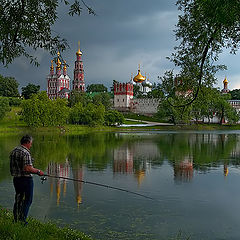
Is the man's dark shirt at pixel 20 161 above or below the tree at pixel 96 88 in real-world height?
below

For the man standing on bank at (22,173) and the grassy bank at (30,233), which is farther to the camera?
the man standing on bank at (22,173)

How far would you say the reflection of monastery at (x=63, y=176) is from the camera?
10891 millimetres

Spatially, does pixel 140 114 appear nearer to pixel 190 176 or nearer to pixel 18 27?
pixel 190 176

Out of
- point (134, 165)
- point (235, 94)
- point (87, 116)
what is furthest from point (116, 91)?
point (134, 165)

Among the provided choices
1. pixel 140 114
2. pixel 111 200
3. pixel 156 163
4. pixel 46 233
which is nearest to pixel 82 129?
pixel 156 163

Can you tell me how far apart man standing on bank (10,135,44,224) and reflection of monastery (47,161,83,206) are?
402 centimetres

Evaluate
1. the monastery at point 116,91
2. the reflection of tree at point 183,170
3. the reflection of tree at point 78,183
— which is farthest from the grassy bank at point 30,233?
the monastery at point 116,91

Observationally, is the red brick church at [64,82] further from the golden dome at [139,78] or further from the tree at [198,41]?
the tree at [198,41]

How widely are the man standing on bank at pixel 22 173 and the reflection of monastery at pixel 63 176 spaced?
4.02m

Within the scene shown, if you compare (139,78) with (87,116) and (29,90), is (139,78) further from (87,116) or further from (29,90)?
(87,116)

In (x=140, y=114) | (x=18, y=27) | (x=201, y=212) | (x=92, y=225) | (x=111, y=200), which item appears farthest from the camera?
(x=140, y=114)

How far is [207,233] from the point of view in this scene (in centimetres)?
774

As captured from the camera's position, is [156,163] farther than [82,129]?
No

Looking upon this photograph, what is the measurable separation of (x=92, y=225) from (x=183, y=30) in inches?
214
